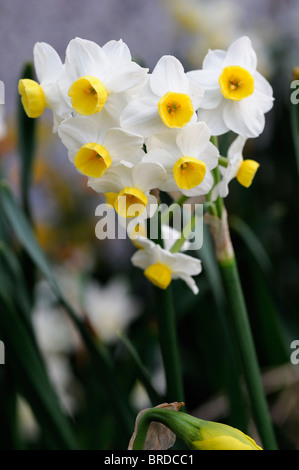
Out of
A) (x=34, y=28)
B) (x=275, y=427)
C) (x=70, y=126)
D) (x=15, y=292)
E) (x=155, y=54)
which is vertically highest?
(x=34, y=28)

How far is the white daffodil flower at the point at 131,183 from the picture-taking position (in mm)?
415

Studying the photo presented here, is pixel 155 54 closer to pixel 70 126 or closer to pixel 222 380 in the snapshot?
pixel 222 380

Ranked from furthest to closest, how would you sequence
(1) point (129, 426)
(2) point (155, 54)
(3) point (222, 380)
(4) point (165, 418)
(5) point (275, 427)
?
(2) point (155, 54)
(3) point (222, 380)
(5) point (275, 427)
(1) point (129, 426)
(4) point (165, 418)

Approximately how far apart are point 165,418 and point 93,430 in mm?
535

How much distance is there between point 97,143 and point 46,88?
0.26 ft

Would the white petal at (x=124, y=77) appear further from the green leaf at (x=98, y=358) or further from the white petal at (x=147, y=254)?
the green leaf at (x=98, y=358)

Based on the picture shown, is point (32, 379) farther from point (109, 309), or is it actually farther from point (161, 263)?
point (109, 309)

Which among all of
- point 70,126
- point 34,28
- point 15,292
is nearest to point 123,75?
point 70,126

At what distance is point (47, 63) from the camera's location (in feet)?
1.52

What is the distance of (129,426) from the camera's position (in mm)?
617

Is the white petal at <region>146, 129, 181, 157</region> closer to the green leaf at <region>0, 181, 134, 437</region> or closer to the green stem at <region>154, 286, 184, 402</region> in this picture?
the green stem at <region>154, 286, 184, 402</region>

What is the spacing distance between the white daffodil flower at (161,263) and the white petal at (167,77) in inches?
4.9

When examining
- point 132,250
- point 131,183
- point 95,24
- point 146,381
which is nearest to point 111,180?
point 131,183

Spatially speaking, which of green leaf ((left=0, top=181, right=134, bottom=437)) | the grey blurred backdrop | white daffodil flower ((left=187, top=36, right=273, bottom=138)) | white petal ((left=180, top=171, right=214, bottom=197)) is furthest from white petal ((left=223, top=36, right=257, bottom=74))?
the grey blurred backdrop
